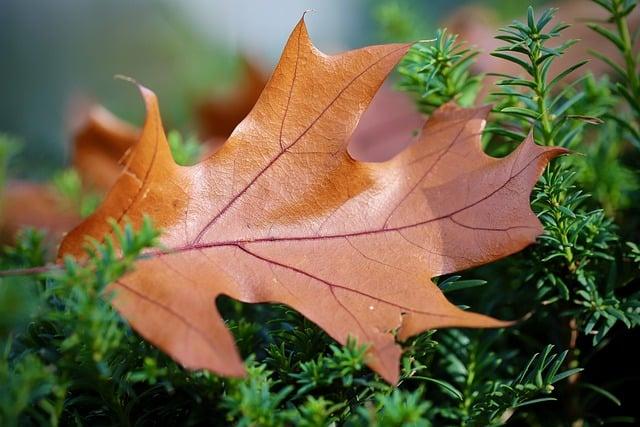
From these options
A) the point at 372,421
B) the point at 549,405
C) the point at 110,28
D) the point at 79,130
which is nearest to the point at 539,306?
the point at 549,405

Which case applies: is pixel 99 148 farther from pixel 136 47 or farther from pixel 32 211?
pixel 136 47

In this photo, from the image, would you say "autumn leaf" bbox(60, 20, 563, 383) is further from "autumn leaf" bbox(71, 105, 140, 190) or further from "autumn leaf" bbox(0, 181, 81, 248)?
"autumn leaf" bbox(71, 105, 140, 190)

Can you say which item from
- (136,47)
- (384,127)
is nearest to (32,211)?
(384,127)

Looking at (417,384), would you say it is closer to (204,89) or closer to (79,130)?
(79,130)

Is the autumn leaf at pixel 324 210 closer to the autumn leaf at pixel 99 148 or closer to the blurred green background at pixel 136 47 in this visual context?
the autumn leaf at pixel 99 148

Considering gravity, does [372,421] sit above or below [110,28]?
below

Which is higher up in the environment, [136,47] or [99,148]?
[136,47]

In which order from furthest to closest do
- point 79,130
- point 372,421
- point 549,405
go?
point 79,130 < point 549,405 < point 372,421

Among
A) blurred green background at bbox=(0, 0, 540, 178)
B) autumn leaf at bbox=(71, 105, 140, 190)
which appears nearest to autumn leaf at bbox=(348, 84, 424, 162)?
blurred green background at bbox=(0, 0, 540, 178)

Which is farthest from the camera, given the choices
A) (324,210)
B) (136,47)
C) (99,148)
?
(136,47)
